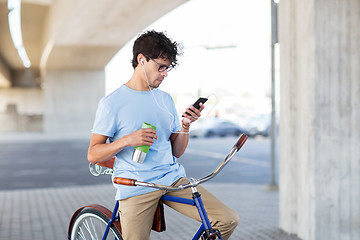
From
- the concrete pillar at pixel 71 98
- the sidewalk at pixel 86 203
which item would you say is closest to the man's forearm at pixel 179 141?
→ the sidewalk at pixel 86 203

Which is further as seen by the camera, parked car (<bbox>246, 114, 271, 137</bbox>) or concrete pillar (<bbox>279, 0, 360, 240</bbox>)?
parked car (<bbox>246, 114, 271, 137</bbox>)

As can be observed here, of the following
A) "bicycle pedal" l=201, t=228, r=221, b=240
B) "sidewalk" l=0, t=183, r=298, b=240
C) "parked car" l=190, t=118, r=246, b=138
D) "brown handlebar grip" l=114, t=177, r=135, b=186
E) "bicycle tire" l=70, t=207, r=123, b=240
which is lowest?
"parked car" l=190, t=118, r=246, b=138

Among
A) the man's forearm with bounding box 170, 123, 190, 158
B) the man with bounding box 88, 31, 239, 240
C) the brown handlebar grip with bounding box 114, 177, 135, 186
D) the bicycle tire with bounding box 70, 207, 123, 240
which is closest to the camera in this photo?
the brown handlebar grip with bounding box 114, 177, 135, 186

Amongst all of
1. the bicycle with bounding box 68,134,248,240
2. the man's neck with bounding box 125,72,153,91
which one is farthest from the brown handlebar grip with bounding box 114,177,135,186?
the man's neck with bounding box 125,72,153,91

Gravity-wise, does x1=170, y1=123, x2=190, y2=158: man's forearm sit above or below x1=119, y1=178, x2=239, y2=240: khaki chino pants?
above

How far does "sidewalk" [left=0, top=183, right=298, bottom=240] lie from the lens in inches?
216

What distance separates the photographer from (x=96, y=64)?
105ft

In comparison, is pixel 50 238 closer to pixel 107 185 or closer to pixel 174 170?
pixel 174 170

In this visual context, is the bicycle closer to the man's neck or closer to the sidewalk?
the man's neck

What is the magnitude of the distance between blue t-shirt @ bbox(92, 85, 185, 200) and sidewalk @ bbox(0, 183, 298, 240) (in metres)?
2.96

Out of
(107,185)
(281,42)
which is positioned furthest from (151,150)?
(107,185)

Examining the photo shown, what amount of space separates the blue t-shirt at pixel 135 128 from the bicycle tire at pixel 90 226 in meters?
0.29

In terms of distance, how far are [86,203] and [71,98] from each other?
2837 cm

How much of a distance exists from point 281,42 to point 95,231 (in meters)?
3.19
